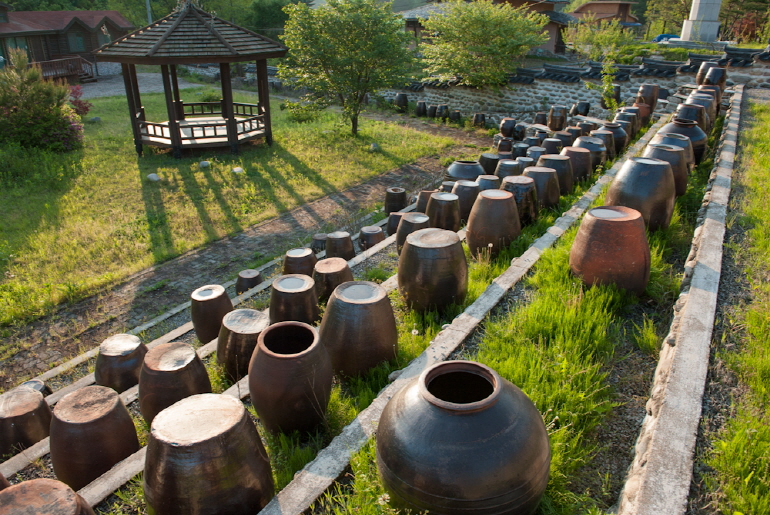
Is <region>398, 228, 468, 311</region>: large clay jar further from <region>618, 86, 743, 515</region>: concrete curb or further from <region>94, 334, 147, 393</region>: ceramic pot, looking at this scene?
<region>94, 334, 147, 393</region>: ceramic pot

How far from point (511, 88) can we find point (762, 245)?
46.6 feet

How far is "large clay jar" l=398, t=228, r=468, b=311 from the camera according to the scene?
4.47m

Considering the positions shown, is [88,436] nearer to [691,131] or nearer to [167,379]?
[167,379]

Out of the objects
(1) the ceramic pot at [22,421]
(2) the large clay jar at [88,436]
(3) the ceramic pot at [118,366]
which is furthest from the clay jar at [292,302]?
(1) the ceramic pot at [22,421]

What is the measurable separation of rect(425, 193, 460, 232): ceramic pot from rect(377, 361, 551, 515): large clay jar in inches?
168

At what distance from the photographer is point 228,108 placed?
1273cm

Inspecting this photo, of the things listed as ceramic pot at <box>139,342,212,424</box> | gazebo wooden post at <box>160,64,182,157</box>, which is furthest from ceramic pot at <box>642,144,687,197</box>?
gazebo wooden post at <box>160,64,182,157</box>

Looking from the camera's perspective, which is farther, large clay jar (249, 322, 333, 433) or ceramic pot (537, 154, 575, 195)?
ceramic pot (537, 154, 575, 195)

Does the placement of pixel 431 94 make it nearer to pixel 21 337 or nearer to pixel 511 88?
pixel 511 88

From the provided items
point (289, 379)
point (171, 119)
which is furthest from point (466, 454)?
point (171, 119)

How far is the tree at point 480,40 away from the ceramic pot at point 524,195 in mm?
11787

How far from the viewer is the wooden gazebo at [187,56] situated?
38.5 feet

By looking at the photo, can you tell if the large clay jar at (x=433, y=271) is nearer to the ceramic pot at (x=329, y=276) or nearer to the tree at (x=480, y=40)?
the ceramic pot at (x=329, y=276)

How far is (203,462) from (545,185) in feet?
18.1
